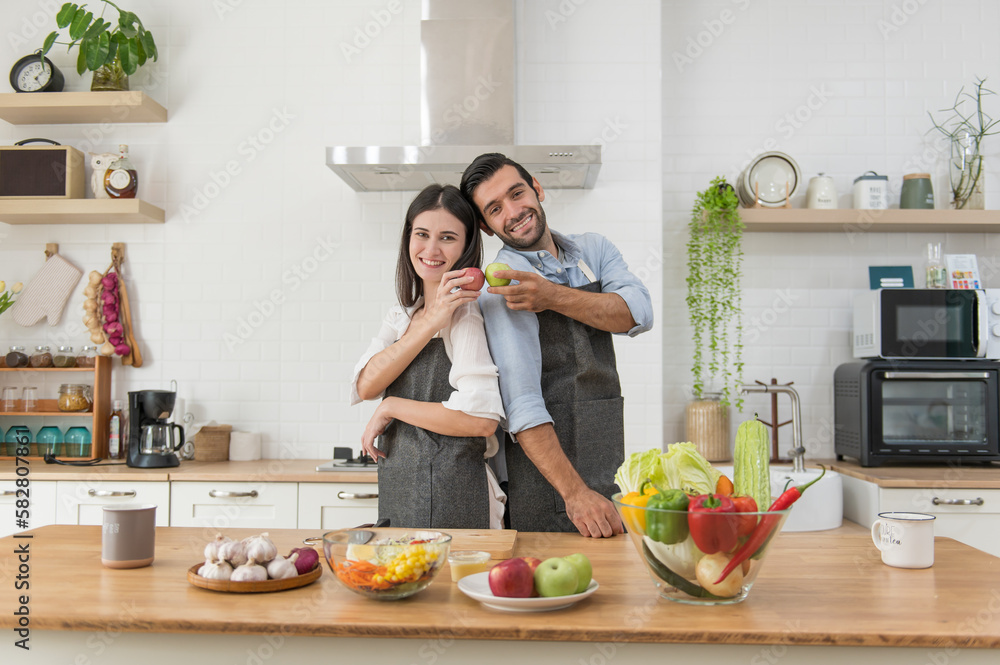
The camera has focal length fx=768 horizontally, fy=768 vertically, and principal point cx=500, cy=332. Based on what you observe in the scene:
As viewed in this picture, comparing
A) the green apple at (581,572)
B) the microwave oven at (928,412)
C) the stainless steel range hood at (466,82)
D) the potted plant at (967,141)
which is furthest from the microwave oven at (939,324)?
the green apple at (581,572)

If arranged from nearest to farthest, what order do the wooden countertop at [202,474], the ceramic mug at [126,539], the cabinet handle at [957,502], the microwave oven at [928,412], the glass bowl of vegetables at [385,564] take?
the glass bowl of vegetables at [385,564] < the ceramic mug at [126,539] < the cabinet handle at [957,502] < the wooden countertop at [202,474] < the microwave oven at [928,412]

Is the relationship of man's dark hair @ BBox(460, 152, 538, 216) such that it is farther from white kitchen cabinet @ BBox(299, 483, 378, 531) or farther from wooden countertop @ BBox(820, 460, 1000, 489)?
wooden countertop @ BBox(820, 460, 1000, 489)

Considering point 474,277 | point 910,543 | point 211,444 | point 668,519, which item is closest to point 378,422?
point 474,277

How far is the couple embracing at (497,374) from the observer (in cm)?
180

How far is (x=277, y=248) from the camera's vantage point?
3.79 metres

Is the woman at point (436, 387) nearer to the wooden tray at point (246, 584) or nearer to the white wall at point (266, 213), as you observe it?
the wooden tray at point (246, 584)

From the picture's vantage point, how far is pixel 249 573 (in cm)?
130

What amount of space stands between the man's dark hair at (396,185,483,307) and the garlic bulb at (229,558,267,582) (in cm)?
86

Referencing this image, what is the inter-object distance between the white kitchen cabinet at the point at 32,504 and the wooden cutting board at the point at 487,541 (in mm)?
2352

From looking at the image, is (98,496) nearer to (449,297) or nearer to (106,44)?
(106,44)

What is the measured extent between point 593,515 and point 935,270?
272 centimetres

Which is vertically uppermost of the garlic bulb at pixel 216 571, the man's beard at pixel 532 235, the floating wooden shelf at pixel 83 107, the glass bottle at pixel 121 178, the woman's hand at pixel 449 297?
the floating wooden shelf at pixel 83 107

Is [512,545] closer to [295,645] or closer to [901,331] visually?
[295,645]

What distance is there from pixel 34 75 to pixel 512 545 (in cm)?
363
